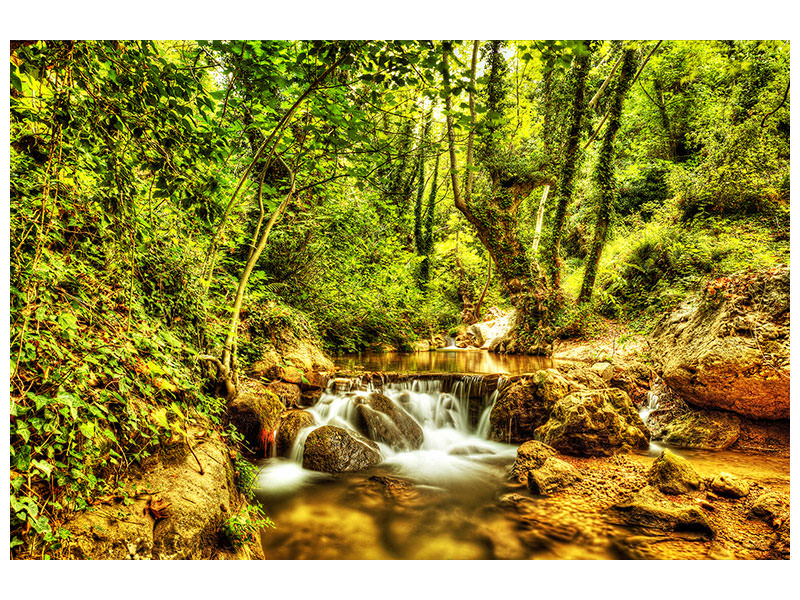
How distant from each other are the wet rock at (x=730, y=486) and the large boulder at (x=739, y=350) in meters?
1.44

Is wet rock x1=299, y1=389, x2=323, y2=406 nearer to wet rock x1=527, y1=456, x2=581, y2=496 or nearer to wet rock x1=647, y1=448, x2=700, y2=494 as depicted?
wet rock x1=527, y1=456, x2=581, y2=496

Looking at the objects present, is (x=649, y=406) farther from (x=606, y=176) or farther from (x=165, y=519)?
(x=606, y=176)

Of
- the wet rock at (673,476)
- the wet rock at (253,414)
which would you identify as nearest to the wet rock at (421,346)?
the wet rock at (253,414)

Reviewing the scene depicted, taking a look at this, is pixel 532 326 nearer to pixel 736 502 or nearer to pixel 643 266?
pixel 643 266

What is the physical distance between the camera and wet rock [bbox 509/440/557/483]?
3844mm

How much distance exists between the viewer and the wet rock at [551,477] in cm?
347

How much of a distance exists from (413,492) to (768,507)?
311cm

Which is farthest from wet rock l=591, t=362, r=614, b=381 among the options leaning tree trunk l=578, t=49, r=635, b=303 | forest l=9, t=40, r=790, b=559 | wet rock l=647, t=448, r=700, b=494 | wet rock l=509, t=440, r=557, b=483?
leaning tree trunk l=578, t=49, r=635, b=303

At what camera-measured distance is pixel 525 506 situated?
3.34m

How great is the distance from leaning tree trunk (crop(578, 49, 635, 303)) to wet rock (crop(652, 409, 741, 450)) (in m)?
6.41

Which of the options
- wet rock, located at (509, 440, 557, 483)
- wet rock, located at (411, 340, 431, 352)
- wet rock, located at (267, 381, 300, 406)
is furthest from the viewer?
wet rock, located at (411, 340, 431, 352)

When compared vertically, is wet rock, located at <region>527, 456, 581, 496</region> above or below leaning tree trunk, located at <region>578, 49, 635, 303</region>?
below

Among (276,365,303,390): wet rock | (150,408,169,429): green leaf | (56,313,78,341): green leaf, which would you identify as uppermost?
(56,313,78,341): green leaf
